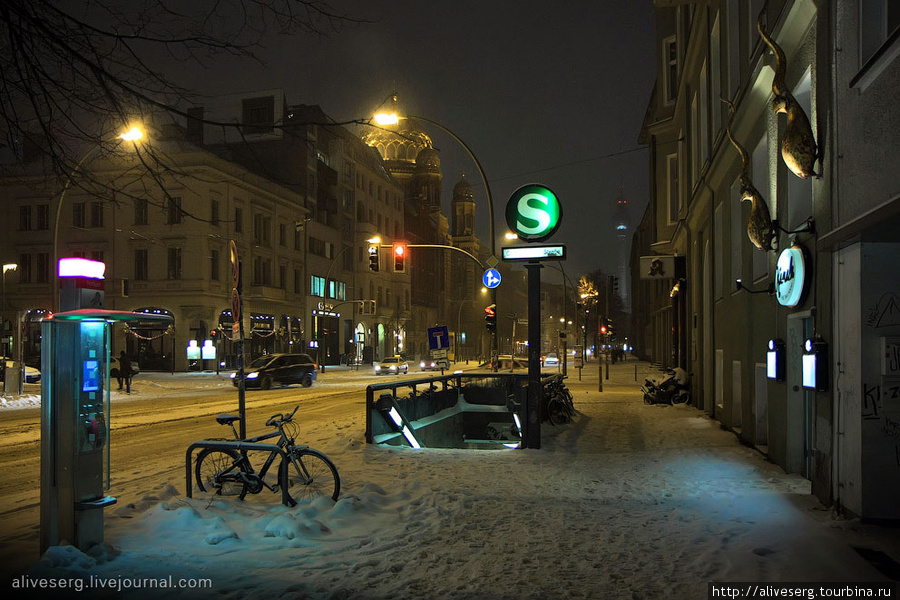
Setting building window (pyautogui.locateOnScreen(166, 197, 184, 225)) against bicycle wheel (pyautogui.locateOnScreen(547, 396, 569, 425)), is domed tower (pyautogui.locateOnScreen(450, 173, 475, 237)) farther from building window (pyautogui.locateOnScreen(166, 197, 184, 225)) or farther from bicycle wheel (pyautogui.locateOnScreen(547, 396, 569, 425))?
bicycle wheel (pyautogui.locateOnScreen(547, 396, 569, 425))

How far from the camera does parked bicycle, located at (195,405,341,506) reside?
25.5 feet

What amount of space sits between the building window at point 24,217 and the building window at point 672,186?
1741 inches

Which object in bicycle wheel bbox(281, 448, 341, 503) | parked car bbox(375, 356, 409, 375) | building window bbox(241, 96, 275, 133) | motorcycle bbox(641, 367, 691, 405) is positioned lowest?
parked car bbox(375, 356, 409, 375)

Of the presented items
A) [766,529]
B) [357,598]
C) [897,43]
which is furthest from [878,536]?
[357,598]

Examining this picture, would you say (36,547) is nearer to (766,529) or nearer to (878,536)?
(766,529)

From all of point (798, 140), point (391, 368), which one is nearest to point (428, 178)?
point (391, 368)

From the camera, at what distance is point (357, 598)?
514cm

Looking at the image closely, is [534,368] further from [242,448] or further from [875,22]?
[875,22]

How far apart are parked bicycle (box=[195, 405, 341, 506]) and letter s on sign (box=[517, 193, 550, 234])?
6.15 metres

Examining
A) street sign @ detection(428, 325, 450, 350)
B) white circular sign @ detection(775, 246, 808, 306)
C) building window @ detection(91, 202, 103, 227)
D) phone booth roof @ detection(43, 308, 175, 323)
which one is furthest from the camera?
building window @ detection(91, 202, 103, 227)

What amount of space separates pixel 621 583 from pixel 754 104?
29.2 feet

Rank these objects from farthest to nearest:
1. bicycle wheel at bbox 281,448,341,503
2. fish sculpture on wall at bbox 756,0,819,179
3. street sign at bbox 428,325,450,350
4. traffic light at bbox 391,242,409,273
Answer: traffic light at bbox 391,242,409,273 → street sign at bbox 428,325,450,350 → fish sculpture on wall at bbox 756,0,819,179 → bicycle wheel at bbox 281,448,341,503

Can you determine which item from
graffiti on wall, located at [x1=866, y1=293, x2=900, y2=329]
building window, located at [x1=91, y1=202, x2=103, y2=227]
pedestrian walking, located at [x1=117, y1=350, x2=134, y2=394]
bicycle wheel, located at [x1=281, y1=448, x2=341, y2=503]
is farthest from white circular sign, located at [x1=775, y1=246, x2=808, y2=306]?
building window, located at [x1=91, y1=202, x2=103, y2=227]

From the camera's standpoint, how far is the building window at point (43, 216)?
5084 cm
